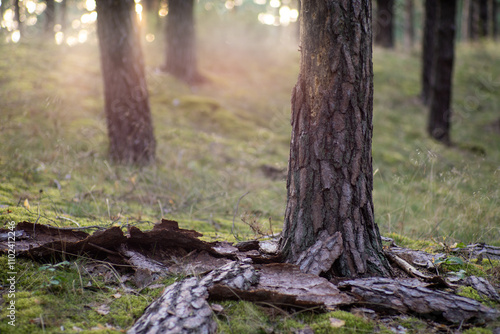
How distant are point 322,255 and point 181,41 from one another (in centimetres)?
819

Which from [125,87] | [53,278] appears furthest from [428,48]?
[53,278]

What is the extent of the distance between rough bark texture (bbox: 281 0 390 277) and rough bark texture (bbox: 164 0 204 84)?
24.5ft

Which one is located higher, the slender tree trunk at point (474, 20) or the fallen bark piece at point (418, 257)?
the slender tree trunk at point (474, 20)

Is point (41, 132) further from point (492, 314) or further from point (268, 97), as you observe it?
point (268, 97)

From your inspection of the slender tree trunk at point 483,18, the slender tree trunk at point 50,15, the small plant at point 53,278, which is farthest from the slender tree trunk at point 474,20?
the small plant at point 53,278

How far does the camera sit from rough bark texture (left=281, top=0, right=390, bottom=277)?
2215 mm

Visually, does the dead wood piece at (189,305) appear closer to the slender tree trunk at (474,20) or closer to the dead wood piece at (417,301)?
the dead wood piece at (417,301)

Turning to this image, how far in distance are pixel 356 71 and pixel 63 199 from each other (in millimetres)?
3213

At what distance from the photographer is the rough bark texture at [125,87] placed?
197 inches

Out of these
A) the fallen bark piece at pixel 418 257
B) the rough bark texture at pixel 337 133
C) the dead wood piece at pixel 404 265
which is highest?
the rough bark texture at pixel 337 133

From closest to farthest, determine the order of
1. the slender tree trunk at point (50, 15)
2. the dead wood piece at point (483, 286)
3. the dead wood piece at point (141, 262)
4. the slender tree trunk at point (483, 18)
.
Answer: the dead wood piece at point (483, 286) → the dead wood piece at point (141, 262) → the slender tree trunk at point (50, 15) → the slender tree trunk at point (483, 18)

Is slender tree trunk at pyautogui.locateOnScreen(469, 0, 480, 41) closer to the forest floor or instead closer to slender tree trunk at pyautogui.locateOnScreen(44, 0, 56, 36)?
the forest floor

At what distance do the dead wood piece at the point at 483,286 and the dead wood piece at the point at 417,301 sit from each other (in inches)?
12.0

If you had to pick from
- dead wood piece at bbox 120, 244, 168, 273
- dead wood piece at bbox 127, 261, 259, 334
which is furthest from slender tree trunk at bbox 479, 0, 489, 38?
dead wood piece at bbox 120, 244, 168, 273
